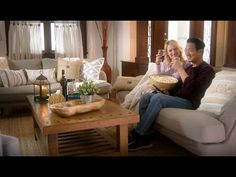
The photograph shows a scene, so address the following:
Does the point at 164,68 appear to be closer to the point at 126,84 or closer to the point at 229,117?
the point at 126,84

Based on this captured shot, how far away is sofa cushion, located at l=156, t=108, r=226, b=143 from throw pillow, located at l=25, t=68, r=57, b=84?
6.72ft

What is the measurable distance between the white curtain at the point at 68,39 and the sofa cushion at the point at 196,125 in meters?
3.23

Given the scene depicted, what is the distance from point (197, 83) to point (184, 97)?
0.52ft

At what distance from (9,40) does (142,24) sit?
2.14 metres

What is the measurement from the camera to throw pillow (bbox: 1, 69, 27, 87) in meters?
3.53

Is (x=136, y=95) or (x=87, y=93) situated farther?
(x=136, y=95)

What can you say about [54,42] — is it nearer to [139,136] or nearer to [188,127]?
[139,136]

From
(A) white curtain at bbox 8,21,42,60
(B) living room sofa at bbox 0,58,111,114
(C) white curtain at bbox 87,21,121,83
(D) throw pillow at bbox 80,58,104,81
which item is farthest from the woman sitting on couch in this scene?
(A) white curtain at bbox 8,21,42,60

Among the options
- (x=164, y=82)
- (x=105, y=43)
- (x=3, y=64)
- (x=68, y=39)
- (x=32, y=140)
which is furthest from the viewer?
(x=68, y=39)

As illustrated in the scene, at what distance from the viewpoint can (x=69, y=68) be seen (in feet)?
12.9

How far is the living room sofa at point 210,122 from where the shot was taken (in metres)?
1.99

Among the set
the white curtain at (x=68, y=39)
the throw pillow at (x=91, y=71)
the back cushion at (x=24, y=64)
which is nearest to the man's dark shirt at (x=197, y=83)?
the throw pillow at (x=91, y=71)

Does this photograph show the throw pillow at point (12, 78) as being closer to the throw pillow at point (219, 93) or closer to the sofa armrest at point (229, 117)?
the throw pillow at point (219, 93)

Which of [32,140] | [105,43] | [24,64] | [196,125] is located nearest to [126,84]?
[32,140]
